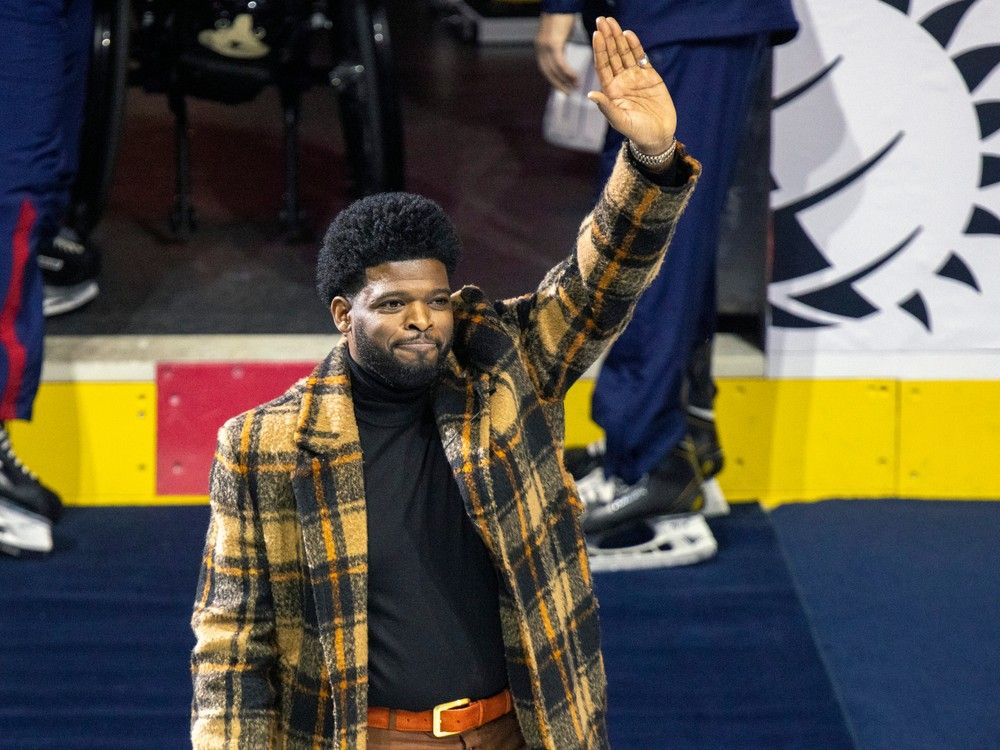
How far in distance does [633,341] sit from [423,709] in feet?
5.97

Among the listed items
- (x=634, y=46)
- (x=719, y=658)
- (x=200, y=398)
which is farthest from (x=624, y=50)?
(x=200, y=398)

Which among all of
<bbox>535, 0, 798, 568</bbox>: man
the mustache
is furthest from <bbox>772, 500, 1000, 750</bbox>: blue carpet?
the mustache

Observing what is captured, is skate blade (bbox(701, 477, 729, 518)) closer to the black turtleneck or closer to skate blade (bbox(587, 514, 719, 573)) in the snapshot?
skate blade (bbox(587, 514, 719, 573))

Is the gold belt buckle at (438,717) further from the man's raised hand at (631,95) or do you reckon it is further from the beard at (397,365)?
the man's raised hand at (631,95)

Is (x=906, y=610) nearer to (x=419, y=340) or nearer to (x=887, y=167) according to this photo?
(x=887, y=167)

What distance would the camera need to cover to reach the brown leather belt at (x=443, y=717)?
228cm

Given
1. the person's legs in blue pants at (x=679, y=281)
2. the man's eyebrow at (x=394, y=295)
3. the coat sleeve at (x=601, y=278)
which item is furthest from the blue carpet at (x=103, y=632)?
the man's eyebrow at (x=394, y=295)

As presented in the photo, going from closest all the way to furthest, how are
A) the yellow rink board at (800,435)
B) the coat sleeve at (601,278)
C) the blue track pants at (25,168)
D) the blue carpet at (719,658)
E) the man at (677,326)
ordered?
1. the coat sleeve at (601,278)
2. the blue carpet at (719,658)
3. the man at (677,326)
4. the blue track pants at (25,168)
5. the yellow rink board at (800,435)

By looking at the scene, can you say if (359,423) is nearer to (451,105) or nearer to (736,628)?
(736,628)

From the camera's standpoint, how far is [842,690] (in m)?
3.59

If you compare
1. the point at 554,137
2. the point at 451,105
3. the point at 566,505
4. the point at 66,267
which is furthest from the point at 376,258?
the point at 451,105

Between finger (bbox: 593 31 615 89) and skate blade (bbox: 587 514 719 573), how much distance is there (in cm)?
195

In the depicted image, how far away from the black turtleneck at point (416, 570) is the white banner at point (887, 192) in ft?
7.24

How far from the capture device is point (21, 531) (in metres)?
4.22
